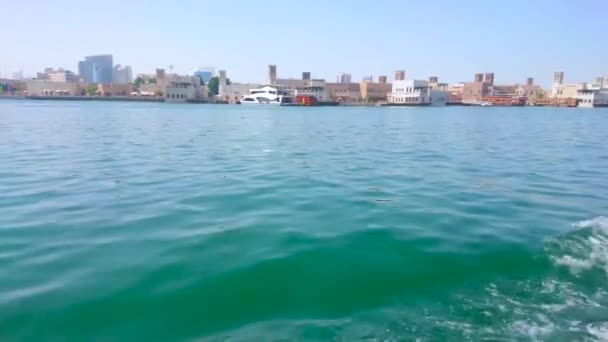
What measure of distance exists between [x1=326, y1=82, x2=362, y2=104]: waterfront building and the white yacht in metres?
21.2

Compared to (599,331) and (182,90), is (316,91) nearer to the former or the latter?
(182,90)

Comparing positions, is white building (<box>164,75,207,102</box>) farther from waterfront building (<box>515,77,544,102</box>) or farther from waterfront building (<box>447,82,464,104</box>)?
waterfront building (<box>515,77,544,102</box>)

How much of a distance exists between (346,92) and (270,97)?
105ft

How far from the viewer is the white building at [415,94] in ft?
350

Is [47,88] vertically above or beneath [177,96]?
above

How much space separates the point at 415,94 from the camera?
107 metres

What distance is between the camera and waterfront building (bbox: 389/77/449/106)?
350 feet

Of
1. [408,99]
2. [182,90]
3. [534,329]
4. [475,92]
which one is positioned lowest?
[534,329]

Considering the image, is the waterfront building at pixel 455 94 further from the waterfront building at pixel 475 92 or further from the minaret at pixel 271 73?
the minaret at pixel 271 73

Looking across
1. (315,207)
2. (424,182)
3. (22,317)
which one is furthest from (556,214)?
(22,317)

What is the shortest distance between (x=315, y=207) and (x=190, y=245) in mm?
2448

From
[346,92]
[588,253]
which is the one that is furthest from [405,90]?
[588,253]

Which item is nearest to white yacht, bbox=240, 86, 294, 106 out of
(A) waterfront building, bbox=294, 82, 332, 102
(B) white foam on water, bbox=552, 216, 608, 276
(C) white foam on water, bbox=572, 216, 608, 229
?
(A) waterfront building, bbox=294, 82, 332, 102

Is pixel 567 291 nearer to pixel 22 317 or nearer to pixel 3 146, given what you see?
pixel 22 317
